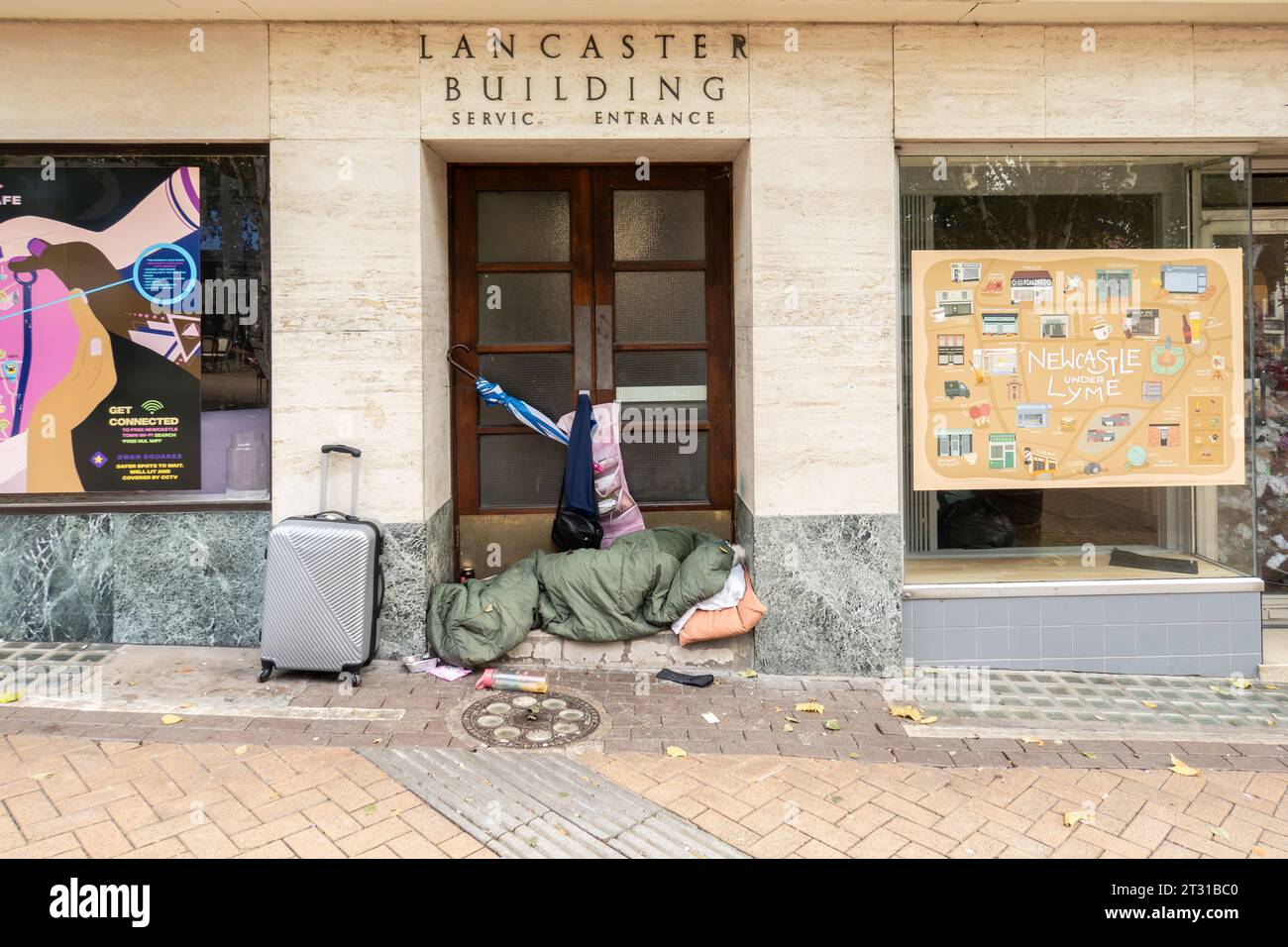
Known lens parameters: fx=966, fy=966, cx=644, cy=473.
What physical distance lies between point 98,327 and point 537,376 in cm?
277

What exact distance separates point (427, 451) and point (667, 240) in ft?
7.13

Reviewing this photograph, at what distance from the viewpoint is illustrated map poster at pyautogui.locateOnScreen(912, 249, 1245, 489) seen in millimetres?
6105

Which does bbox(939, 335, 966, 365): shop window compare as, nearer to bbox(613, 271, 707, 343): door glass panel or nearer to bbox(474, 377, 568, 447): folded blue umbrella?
bbox(613, 271, 707, 343): door glass panel

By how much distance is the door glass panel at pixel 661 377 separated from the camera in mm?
6594

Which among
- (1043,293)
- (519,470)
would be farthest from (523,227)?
(1043,293)

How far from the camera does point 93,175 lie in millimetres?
6039

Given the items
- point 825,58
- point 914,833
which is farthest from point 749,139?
point 914,833

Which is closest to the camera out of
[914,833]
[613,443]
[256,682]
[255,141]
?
[914,833]

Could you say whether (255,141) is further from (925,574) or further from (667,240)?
(925,574)

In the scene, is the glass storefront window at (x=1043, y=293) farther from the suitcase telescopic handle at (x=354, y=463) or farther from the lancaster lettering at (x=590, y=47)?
the suitcase telescopic handle at (x=354, y=463)

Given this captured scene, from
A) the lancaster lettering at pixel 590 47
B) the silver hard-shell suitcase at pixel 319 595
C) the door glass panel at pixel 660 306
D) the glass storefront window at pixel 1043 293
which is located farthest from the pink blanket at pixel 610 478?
the lancaster lettering at pixel 590 47

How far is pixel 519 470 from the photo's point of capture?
21.9 feet

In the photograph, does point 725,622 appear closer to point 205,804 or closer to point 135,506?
point 205,804

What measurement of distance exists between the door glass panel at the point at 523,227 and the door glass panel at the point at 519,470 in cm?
122
